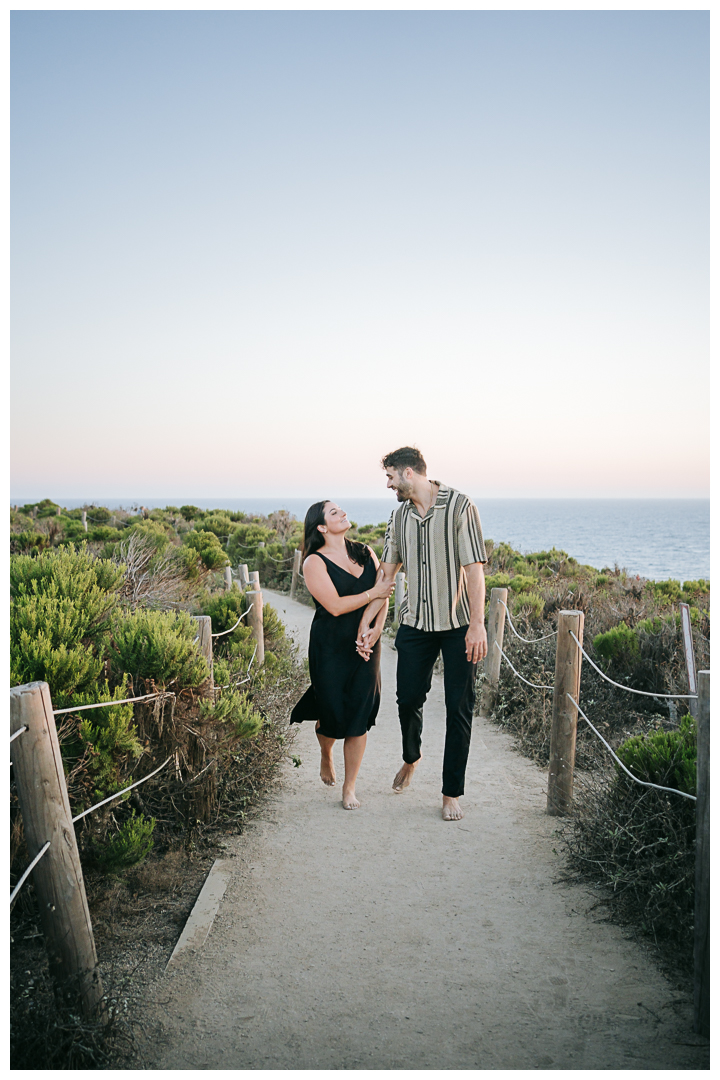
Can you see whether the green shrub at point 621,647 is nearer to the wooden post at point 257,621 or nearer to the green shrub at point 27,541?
the wooden post at point 257,621

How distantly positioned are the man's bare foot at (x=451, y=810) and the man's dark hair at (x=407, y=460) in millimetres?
2025

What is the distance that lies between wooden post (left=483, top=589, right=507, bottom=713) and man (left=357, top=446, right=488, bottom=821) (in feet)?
9.02

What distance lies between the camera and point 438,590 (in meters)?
3.63

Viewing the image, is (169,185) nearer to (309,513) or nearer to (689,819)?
(309,513)

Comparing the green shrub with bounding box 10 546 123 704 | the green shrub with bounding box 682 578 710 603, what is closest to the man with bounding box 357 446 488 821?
the green shrub with bounding box 10 546 123 704

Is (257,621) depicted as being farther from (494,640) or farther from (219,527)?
(219,527)

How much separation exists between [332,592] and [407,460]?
908mm

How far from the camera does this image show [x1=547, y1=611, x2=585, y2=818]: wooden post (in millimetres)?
3789

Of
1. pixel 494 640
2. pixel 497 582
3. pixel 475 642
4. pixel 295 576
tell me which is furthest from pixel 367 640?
pixel 295 576

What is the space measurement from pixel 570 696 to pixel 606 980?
1.59 meters

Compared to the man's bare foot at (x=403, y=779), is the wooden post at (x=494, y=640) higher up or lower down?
higher up

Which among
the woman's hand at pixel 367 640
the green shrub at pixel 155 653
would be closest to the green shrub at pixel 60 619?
the green shrub at pixel 155 653

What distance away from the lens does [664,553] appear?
Answer: 1850 inches

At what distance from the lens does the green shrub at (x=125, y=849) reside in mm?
2744
